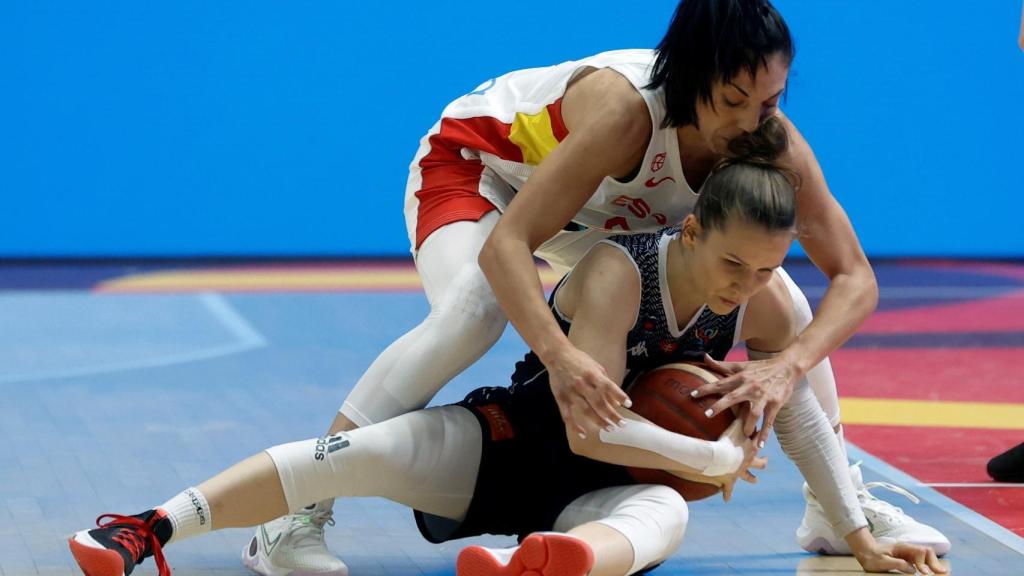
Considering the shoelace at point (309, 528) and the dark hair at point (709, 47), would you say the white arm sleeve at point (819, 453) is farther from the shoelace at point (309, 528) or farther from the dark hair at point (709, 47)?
the shoelace at point (309, 528)

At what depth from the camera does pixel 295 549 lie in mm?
2906

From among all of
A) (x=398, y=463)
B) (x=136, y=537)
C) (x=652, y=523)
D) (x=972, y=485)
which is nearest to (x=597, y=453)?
(x=652, y=523)

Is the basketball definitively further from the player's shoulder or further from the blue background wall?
the blue background wall

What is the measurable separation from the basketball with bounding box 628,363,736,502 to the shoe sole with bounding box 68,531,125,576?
0.97 meters

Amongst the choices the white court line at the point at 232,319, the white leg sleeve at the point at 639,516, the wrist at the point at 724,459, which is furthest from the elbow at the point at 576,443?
the white court line at the point at 232,319

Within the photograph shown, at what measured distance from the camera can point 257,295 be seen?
7.25 meters

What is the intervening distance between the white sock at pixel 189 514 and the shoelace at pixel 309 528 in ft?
0.91

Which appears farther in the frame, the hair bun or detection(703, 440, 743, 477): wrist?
the hair bun

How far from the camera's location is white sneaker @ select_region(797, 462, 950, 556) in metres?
3.15

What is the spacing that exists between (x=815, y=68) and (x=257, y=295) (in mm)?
3644

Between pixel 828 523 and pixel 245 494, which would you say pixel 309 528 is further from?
pixel 828 523

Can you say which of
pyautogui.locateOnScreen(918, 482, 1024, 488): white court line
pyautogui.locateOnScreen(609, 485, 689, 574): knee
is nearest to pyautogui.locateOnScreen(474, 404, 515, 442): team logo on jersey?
pyautogui.locateOnScreen(609, 485, 689, 574): knee

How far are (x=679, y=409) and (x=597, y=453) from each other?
0.65 ft

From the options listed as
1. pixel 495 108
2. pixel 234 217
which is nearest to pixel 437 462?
pixel 495 108
